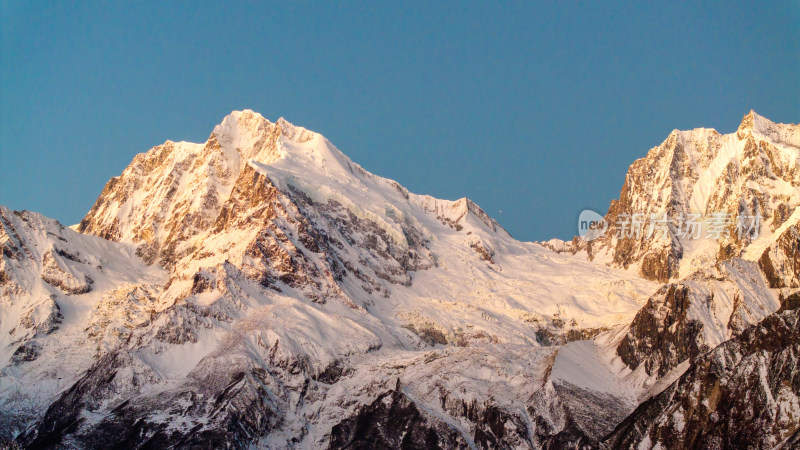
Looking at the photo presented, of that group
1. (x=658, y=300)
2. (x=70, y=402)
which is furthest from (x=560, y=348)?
(x=70, y=402)

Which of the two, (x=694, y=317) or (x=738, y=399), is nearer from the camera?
(x=738, y=399)

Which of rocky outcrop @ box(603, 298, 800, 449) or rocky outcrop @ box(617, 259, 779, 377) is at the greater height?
rocky outcrop @ box(617, 259, 779, 377)

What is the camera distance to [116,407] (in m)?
187

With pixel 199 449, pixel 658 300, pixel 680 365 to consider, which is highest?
pixel 658 300

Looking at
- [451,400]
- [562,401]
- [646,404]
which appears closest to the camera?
[646,404]

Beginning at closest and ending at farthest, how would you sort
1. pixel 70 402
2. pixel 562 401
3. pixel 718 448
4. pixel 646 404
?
pixel 718 448 → pixel 646 404 → pixel 562 401 → pixel 70 402

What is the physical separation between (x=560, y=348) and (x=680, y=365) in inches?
990

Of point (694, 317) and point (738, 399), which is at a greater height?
point (694, 317)

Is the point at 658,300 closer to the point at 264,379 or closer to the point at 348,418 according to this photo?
the point at 348,418

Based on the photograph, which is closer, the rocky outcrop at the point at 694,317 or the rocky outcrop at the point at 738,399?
the rocky outcrop at the point at 738,399

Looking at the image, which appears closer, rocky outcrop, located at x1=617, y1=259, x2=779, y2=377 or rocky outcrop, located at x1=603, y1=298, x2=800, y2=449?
rocky outcrop, located at x1=603, y1=298, x2=800, y2=449

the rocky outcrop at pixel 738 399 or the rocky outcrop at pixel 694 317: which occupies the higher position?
the rocky outcrop at pixel 694 317

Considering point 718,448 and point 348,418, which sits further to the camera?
point 348,418

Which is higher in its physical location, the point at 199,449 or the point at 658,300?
the point at 658,300
